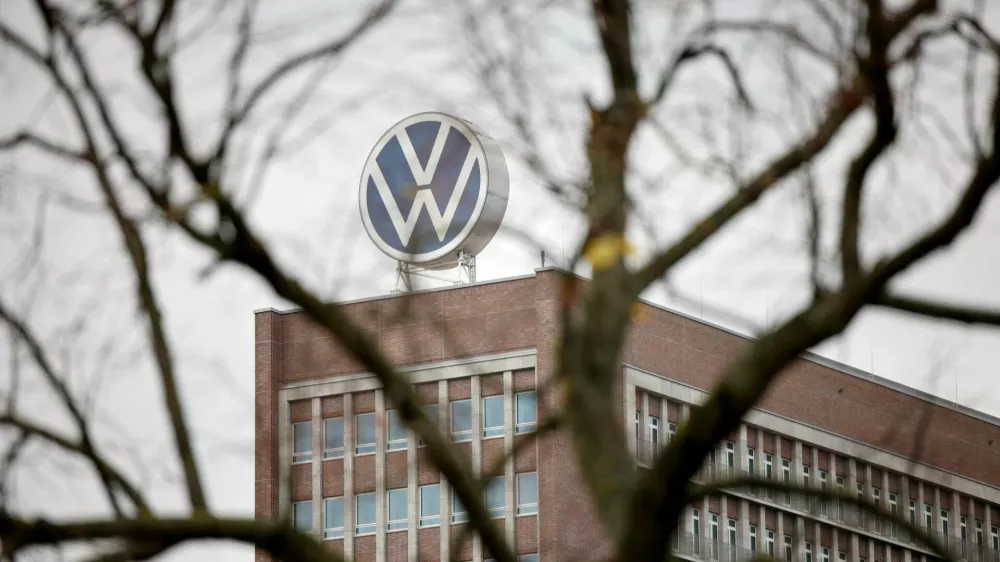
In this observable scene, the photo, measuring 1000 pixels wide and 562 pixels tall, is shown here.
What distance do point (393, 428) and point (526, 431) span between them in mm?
4505

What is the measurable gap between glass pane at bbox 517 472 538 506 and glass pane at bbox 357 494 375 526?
5683 mm

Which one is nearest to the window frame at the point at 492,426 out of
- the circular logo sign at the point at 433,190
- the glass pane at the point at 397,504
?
the glass pane at the point at 397,504

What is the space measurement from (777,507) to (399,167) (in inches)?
734

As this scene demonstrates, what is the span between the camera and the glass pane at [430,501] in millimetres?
65375

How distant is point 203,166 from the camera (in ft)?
26.8

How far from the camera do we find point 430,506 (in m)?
65.6

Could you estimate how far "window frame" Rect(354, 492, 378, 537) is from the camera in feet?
218

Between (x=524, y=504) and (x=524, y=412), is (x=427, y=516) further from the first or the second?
(x=524, y=412)

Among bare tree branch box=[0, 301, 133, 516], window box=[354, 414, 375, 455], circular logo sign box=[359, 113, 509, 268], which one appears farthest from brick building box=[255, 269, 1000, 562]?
bare tree branch box=[0, 301, 133, 516]

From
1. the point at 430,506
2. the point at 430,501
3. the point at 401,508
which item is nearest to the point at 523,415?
the point at 430,501

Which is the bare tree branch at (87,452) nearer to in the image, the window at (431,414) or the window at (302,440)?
the window at (431,414)

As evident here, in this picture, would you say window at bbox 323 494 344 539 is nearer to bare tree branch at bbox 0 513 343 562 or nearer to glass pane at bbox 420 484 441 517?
glass pane at bbox 420 484 441 517

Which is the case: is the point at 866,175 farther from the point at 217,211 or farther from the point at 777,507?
the point at 777,507

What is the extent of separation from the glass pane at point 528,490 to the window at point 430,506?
2.93 metres
